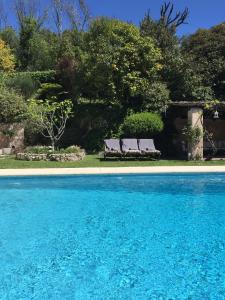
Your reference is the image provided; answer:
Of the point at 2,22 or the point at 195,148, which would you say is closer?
the point at 195,148

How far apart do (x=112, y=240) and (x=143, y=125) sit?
1392 cm

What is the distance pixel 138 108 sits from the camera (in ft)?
81.6

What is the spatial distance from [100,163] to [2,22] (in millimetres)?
37661

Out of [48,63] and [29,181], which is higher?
[48,63]

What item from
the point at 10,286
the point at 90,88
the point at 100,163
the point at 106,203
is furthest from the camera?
the point at 90,88

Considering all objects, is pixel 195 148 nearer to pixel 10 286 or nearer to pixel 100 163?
pixel 100 163

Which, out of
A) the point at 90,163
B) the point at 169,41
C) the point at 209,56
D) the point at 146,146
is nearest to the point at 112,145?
the point at 146,146

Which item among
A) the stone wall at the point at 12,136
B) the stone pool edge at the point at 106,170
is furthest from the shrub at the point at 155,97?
the stone pool edge at the point at 106,170

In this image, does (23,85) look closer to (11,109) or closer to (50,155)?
(11,109)

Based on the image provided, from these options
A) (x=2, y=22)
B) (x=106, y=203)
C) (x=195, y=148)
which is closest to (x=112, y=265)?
(x=106, y=203)

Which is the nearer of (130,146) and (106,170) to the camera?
(106,170)

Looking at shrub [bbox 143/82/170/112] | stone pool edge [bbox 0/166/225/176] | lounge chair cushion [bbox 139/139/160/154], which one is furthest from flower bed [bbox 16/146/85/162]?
shrub [bbox 143/82/170/112]

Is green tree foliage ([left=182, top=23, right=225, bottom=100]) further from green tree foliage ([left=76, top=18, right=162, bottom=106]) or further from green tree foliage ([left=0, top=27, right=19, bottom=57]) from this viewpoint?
green tree foliage ([left=0, top=27, right=19, bottom=57])

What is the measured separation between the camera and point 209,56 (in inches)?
1180
